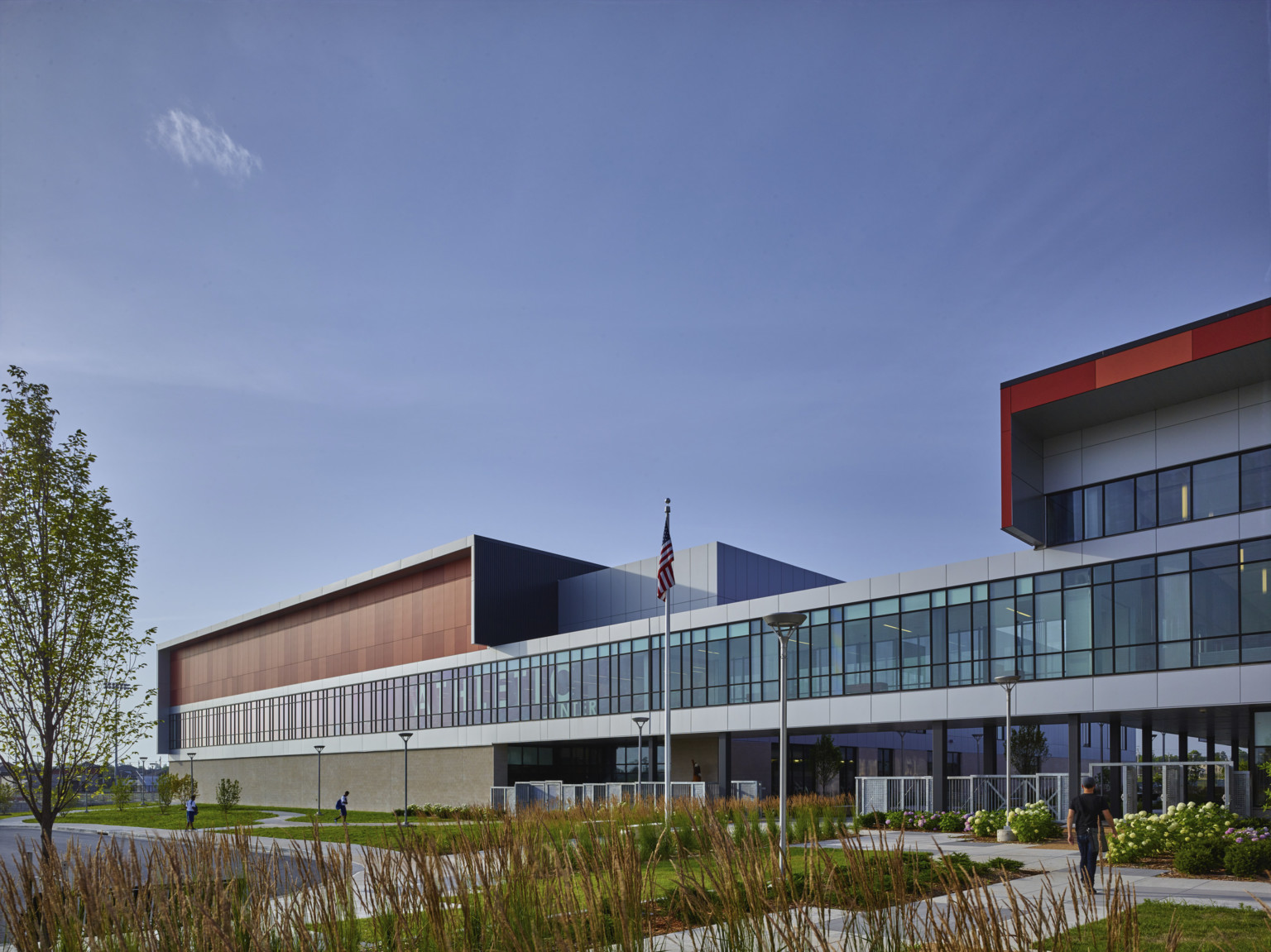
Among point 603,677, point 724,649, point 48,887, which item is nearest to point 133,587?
point 48,887

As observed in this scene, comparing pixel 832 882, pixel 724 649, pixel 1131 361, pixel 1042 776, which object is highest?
pixel 1131 361

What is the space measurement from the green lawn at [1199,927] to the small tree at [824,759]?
43.7m

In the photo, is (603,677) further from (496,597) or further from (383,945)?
(383,945)

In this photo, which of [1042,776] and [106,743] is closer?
[106,743]

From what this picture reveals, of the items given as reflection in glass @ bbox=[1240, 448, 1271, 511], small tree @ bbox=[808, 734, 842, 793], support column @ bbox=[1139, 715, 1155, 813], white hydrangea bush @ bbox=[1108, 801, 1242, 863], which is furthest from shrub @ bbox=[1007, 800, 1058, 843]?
small tree @ bbox=[808, 734, 842, 793]

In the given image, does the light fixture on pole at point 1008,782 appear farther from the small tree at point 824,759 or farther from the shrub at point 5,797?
the small tree at point 824,759

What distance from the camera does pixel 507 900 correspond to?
6113mm

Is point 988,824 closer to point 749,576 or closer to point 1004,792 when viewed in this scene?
point 1004,792

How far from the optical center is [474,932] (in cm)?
627

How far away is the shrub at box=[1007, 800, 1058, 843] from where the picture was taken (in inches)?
1001

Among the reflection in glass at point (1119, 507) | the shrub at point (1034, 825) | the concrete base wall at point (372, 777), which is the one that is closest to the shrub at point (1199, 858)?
the shrub at point (1034, 825)

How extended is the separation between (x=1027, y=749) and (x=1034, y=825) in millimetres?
37492

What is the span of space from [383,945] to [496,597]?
50.1 meters

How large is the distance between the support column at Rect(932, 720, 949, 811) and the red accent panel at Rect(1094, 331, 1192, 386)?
1370 centimetres
